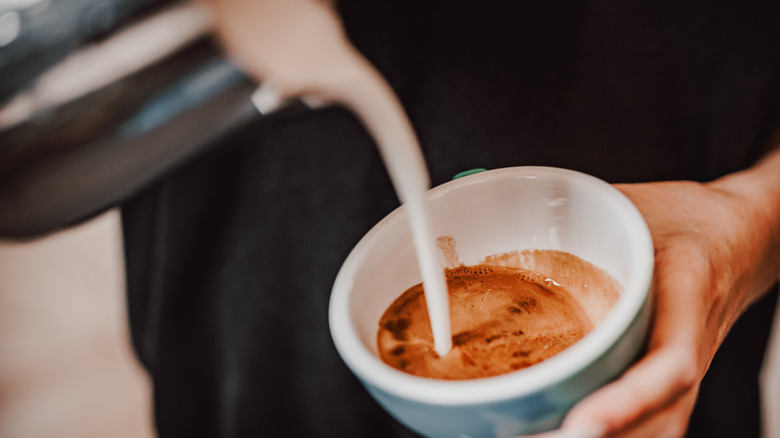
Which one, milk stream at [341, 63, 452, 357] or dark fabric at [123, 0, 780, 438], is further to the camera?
dark fabric at [123, 0, 780, 438]

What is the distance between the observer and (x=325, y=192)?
0.61m

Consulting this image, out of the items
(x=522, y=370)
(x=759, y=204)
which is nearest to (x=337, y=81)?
(x=522, y=370)

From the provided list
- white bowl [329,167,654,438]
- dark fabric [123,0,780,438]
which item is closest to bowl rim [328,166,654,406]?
white bowl [329,167,654,438]

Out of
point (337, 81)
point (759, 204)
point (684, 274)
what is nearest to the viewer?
point (337, 81)

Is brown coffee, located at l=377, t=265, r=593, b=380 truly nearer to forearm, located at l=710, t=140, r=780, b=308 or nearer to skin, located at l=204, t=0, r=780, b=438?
skin, located at l=204, t=0, r=780, b=438

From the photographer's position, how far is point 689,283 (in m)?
0.42

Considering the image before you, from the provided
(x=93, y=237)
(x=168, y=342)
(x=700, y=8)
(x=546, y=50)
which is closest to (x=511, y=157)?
(x=546, y=50)

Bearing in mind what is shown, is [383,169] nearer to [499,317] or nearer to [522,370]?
[499,317]

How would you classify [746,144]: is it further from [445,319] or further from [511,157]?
[445,319]

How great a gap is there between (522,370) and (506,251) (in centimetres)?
19

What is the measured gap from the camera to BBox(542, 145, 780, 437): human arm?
1.16ft

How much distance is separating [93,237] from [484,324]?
163 centimetres

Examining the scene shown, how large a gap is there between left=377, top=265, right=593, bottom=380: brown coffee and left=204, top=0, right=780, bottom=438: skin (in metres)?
0.08

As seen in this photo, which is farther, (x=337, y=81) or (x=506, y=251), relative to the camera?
(x=506, y=251)
